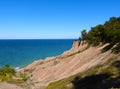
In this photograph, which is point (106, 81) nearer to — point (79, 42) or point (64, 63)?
point (64, 63)

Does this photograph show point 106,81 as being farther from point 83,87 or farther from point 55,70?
point 55,70

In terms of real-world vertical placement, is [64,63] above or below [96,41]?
below

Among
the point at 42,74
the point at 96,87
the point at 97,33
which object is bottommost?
the point at 42,74

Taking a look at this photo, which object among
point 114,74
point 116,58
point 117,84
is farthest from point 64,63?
point 117,84

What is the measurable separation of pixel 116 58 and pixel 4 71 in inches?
1361

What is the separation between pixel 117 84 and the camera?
103ft

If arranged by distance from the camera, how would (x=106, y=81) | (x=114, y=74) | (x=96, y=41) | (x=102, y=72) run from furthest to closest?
(x=96, y=41) < (x=102, y=72) < (x=114, y=74) < (x=106, y=81)

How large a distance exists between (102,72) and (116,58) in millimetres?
6061

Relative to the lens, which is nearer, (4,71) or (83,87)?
(83,87)

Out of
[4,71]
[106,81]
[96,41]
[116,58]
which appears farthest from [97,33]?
[106,81]

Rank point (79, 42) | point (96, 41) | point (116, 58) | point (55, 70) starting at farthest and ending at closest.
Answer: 1. point (79, 42)
2. point (96, 41)
3. point (55, 70)
4. point (116, 58)

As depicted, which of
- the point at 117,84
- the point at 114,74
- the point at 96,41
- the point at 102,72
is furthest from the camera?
the point at 96,41

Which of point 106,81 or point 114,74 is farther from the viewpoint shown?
point 114,74

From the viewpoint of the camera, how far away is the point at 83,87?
34.9 meters
